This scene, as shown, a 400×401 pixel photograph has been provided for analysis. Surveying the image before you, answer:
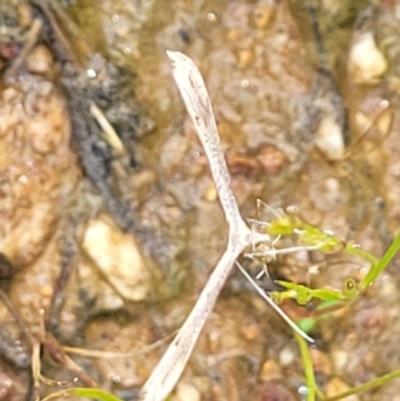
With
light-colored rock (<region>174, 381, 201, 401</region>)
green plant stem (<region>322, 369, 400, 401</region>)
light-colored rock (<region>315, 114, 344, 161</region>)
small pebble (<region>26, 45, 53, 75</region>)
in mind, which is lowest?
green plant stem (<region>322, 369, 400, 401</region>)

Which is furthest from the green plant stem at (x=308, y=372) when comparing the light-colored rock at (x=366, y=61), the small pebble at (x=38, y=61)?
the small pebble at (x=38, y=61)

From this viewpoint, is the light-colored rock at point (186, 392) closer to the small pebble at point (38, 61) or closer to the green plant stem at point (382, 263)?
the green plant stem at point (382, 263)

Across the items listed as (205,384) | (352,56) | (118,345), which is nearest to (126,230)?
(118,345)

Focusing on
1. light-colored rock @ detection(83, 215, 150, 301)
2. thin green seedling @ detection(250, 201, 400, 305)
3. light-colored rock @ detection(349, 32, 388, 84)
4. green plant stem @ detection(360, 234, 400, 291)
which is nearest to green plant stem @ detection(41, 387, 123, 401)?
light-colored rock @ detection(83, 215, 150, 301)

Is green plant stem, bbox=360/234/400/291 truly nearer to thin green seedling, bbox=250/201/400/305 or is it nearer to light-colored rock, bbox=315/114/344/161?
thin green seedling, bbox=250/201/400/305

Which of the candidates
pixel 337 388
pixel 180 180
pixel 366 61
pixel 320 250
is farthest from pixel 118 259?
pixel 366 61

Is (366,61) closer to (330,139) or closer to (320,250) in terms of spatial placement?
(330,139)

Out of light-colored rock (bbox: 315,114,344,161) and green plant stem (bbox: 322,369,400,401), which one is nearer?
green plant stem (bbox: 322,369,400,401)

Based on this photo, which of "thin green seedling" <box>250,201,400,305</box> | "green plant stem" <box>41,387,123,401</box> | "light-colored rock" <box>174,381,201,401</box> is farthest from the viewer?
"light-colored rock" <box>174,381,201,401</box>
